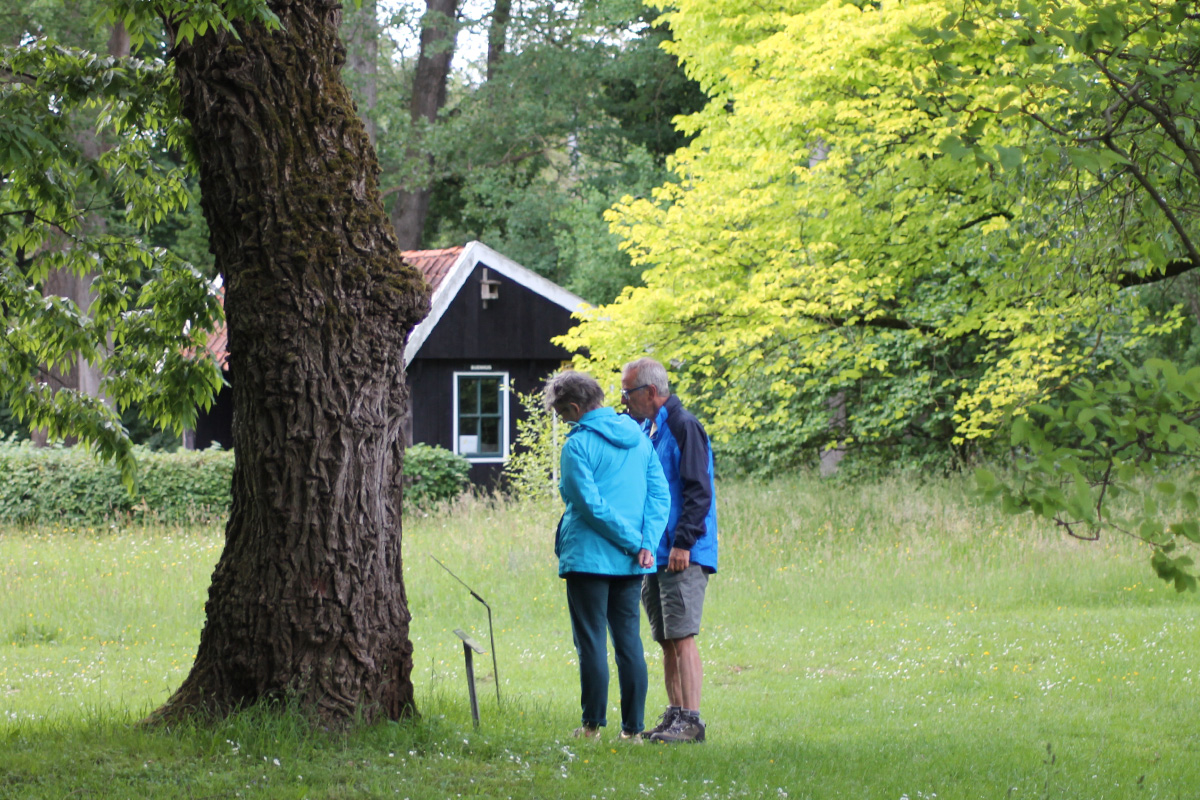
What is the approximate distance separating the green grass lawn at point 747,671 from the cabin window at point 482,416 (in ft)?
19.1

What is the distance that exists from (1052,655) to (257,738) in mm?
6122

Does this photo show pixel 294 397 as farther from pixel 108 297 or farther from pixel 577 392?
pixel 108 297

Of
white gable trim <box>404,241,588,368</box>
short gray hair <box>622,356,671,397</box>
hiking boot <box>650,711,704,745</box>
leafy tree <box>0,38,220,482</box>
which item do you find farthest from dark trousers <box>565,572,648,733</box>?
white gable trim <box>404,241,588,368</box>

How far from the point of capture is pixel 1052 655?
8.47 metres

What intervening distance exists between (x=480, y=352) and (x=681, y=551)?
1686cm

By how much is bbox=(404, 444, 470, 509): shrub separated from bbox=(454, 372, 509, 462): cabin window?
10.2 feet

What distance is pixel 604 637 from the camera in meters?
5.42

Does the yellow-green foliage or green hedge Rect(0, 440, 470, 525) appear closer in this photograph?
the yellow-green foliage

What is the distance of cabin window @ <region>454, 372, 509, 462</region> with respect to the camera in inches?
880

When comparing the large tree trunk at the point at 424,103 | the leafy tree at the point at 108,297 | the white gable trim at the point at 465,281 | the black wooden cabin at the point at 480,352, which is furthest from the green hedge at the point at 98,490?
the large tree trunk at the point at 424,103

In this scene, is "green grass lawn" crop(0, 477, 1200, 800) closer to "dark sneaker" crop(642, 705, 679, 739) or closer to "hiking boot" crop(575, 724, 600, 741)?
"hiking boot" crop(575, 724, 600, 741)

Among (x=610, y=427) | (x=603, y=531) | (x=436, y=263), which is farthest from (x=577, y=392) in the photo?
(x=436, y=263)

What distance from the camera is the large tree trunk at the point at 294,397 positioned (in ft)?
16.6

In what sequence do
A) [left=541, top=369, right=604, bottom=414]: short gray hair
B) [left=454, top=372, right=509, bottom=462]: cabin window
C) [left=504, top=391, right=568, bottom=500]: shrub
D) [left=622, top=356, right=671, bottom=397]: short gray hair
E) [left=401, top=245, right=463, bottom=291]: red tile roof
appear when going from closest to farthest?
[left=541, top=369, right=604, bottom=414]: short gray hair < [left=622, top=356, right=671, bottom=397]: short gray hair < [left=504, top=391, right=568, bottom=500]: shrub < [left=401, top=245, right=463, bottom=291]: red tile roof < [left=454, top=372, right=509, bottom=462]: cabin window
